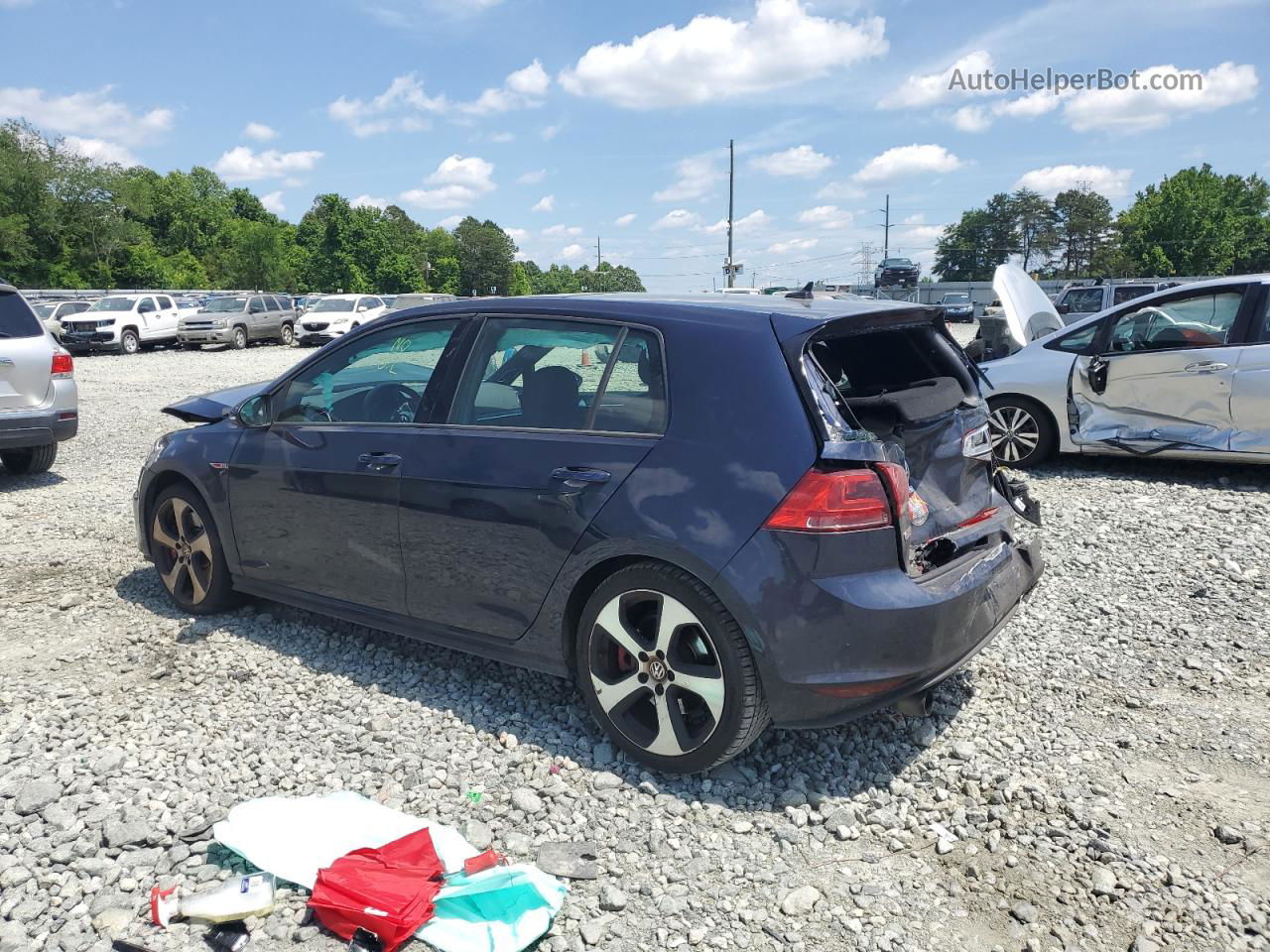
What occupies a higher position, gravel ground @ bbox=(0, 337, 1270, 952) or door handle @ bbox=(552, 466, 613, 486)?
door handle @ bbox=(552, 466, 613, 486)

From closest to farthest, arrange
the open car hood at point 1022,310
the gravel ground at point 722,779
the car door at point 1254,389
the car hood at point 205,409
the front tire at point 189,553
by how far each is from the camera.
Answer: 1. the gravel ground at point 722,779
2. the front tire at point 189,553
3. the car hood at point 205,409
4. the car door at point 1254,389
5. the open car hood at point 1022,310

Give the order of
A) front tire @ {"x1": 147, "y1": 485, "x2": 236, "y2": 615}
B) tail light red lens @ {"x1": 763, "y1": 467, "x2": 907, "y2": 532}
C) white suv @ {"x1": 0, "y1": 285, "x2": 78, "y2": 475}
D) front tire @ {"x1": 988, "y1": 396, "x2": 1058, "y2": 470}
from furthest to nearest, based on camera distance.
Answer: front tire @ {"x1": 988, "y1": 396, "x2": 1058, "y2": 470} → white suv @ {"x1": 0, "y1": 285, "x2": 78, "y2": 475} → front tire @ {"x1": 147, "y1": 485, "x2": 236, "y2": 615} → tail light red lens @ {"x1": 763, "y1": 467, "x2": 907, "y2": 532}

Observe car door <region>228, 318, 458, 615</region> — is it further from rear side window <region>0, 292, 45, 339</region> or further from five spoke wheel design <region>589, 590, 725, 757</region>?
rear side window <region>0, 292, 45, 339</region>

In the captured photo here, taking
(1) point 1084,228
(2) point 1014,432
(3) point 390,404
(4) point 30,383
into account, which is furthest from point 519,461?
(1) point 1084,228

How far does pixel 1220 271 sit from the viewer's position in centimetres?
7719

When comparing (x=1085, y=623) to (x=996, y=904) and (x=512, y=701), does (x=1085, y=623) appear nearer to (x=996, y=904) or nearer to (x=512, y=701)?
(x=996, y=904)

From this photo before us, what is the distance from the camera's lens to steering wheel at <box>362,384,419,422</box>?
13.1ft

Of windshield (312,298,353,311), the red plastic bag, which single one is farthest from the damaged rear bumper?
windshield (312,298,353,311)

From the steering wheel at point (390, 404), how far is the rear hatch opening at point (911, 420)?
1697 millimetres

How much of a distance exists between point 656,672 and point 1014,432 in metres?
6.12

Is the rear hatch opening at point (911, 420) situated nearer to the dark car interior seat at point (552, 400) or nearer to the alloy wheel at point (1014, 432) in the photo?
the dark car interior seat at point (552, 400)

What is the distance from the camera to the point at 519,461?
138 inches

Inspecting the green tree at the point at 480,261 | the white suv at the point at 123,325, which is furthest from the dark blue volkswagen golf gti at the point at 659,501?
the green tree at the point at 480,261

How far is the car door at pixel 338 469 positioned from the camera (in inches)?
155
